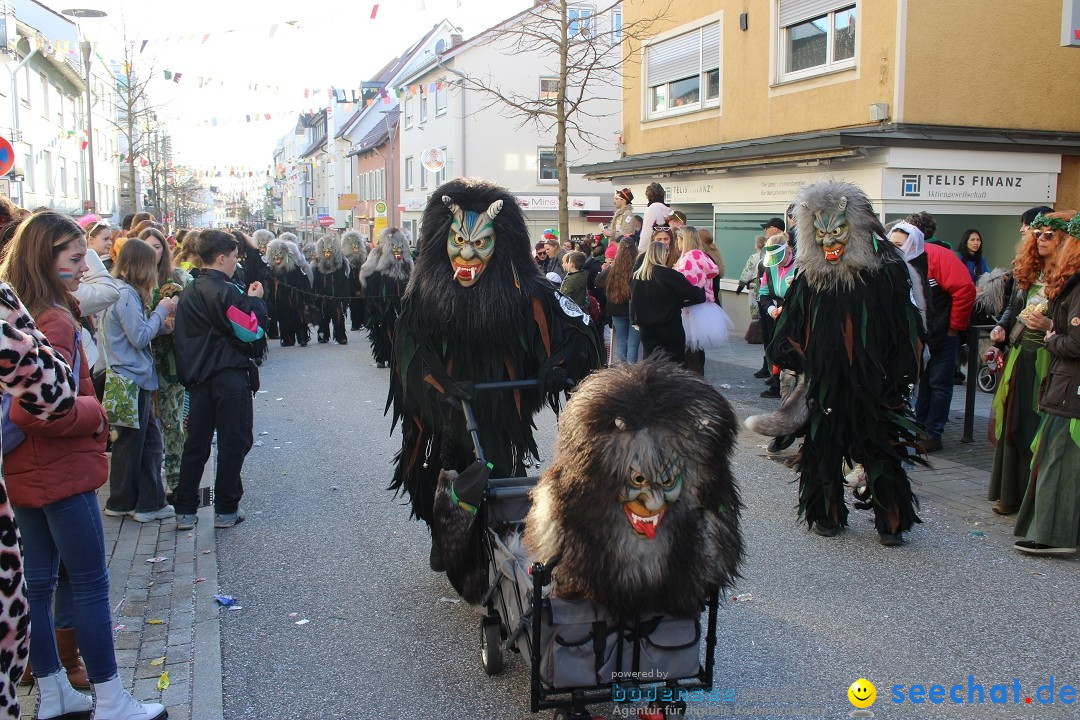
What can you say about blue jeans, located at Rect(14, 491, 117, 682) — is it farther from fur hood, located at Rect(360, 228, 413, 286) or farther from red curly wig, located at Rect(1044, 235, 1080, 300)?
fur hood, located at Rect(360, 228, 413, 286)

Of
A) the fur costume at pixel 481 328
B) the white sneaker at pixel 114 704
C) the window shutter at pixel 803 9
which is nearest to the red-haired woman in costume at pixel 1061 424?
the fur costume at pixel 481 328

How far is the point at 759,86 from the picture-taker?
51.2 feet

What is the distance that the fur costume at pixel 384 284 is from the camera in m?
13.1

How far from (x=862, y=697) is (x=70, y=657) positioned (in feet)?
10.7

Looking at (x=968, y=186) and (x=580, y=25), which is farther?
(x=580, y=25)

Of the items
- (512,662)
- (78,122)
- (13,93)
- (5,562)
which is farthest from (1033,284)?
(78,122)

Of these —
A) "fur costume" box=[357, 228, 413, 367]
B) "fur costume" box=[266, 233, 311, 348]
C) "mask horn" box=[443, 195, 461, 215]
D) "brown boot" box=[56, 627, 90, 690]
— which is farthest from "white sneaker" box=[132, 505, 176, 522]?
"fur costume" box=[266, 233, 311, 348]

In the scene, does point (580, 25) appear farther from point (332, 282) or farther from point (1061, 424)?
point (1061, 424)

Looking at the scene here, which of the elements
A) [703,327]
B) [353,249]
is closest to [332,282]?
[353,249]

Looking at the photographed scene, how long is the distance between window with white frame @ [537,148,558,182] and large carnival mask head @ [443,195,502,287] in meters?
30.4

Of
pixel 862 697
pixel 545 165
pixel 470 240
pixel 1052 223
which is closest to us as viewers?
pixel 862 697

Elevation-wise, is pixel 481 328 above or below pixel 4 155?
below

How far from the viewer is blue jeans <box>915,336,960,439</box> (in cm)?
809

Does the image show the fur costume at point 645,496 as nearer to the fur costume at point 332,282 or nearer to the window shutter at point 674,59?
the fur costume at point 332,282
